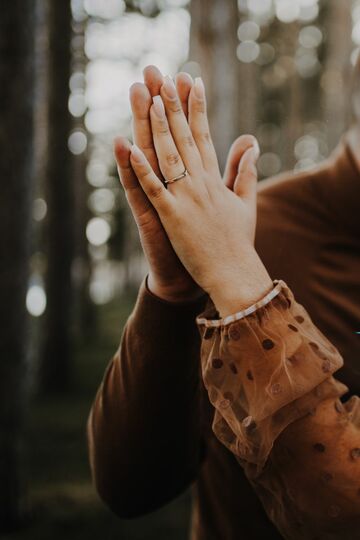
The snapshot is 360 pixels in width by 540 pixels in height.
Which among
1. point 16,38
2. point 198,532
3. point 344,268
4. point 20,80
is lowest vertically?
point 198,532

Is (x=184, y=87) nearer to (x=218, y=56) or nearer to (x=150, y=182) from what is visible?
(x=150, y=182)

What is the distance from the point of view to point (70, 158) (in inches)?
358

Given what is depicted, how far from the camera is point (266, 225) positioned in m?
1.54

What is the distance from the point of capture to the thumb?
1.28 metres

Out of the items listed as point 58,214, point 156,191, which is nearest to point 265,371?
point 156,191

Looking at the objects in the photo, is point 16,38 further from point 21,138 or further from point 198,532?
point 198,532

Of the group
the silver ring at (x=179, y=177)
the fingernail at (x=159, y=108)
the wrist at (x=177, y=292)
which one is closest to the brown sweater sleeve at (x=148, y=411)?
the wrist at (x=177, y=292)

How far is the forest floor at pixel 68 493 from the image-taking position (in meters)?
5.05

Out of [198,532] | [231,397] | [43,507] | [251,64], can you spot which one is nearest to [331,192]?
[231,397]

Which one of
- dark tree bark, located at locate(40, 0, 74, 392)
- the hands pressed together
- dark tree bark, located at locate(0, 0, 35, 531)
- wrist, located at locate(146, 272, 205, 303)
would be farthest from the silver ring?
dark tree bark, located at locate(40, 0, 74, 392)

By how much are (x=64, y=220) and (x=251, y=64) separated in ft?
35.2

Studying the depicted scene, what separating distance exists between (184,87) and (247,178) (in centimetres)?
24

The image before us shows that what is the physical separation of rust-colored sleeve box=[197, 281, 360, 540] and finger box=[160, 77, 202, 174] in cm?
30

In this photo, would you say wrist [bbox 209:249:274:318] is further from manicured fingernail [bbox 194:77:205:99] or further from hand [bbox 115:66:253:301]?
manicured fingernail [bbox 194:77:205:99]
